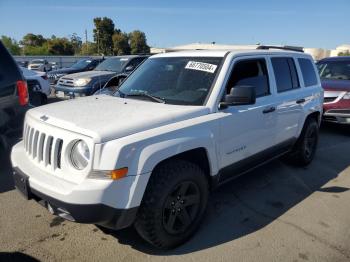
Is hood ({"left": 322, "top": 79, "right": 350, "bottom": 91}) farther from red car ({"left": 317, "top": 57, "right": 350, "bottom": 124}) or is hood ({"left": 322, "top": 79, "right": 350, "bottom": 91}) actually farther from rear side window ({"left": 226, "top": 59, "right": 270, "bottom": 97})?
rear side window ({"left": 226, "top": 59, "right": 270, "bottom": 97})

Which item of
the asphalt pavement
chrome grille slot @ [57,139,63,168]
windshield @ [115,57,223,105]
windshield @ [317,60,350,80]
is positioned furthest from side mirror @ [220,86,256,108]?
windshield @ [317,60,350,80]

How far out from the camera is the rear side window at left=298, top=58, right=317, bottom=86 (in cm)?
528

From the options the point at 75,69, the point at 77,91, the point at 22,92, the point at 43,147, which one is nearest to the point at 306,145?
the point at 43,147

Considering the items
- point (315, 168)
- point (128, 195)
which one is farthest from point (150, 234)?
point (315, 168)

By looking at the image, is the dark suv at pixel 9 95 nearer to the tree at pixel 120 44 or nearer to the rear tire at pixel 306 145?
the rear tire at pixel 306 145

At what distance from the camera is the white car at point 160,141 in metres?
2.63

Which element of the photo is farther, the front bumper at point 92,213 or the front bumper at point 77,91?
the front bumper at point 77,91

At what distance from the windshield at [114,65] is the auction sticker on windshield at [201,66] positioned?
7.89 meters

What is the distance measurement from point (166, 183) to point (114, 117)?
2.41 feet

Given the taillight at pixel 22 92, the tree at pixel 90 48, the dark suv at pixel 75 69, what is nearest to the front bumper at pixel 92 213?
the taillight at pixel 22 92

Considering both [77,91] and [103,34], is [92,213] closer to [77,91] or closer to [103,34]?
[77,91]

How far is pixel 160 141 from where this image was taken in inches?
112

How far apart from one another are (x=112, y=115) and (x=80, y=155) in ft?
1.77

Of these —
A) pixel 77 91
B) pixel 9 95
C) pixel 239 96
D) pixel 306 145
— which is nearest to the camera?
pixel 239 96
